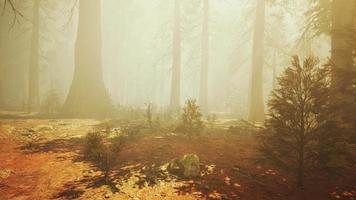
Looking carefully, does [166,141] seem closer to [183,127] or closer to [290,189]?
[183,127]

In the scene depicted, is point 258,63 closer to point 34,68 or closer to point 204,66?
point 204,66

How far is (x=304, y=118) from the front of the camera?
5605 mm

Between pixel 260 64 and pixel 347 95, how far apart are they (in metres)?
9.21

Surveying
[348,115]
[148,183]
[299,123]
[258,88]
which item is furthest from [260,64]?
[148,183]

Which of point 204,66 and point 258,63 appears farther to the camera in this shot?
point 204,66

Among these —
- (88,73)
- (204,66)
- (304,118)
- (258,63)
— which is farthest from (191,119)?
(204,66)

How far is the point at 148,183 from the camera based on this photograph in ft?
17.7

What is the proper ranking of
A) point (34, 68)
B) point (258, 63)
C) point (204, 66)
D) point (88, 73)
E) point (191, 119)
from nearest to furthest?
point (191, 119)
point (88, 73)
point (258, 63)
point (204, 66)
point (34, 68)

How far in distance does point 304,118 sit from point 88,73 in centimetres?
1202

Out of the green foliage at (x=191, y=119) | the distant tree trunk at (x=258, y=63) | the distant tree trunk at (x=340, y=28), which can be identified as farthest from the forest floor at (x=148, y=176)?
the distant tree trunk at (x=258, y=63)

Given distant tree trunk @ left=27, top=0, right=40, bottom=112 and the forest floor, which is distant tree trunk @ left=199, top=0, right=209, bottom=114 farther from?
the forest floor

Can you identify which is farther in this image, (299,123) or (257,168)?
(257,168)

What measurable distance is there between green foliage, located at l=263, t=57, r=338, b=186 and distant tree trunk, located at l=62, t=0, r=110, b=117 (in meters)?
10.5

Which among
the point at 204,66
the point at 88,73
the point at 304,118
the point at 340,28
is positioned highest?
the point at 204,66
